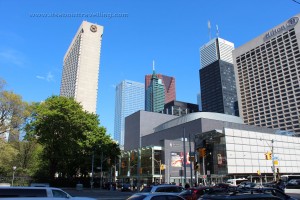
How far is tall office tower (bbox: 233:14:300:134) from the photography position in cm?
15712

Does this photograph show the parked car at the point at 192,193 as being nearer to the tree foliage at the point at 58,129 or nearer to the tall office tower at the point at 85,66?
the tree foliage at the point at 58,129

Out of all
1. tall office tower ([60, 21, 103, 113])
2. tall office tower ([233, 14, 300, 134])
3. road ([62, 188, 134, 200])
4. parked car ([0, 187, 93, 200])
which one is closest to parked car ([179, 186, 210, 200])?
parked car ([0, 187, 93, 200])

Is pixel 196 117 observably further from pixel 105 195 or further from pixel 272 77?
pixel 272 77

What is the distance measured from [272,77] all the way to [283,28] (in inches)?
1076

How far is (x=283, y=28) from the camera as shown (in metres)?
160

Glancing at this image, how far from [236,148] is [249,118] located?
106102 millimetres

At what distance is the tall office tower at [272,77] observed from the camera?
6186 inches

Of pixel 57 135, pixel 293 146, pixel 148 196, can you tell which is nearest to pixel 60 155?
pixel 57 135

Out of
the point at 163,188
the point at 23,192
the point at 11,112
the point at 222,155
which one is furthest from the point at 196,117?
the point at 23,192

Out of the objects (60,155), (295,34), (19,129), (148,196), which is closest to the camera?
(148,196)

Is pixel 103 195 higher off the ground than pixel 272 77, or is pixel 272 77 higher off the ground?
pixel 272 77

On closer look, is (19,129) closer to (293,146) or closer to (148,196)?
(148,196)

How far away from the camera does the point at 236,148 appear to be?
80.5 metres

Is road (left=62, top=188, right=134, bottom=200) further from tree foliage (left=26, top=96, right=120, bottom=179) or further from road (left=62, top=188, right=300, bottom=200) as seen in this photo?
tree foliage (left=26, top=96, right=120, bottom=179)
